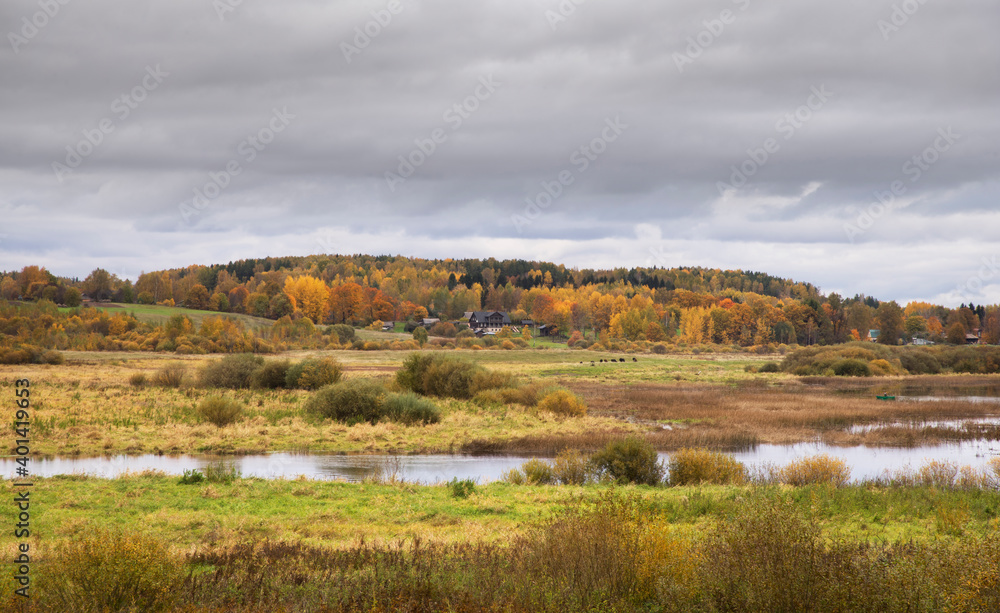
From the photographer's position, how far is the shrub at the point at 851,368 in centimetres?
7094

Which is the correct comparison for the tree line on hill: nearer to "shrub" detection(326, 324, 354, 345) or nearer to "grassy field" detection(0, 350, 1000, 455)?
"shrub" detection(326, 324, 354, 345)

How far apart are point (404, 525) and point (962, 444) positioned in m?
28.0

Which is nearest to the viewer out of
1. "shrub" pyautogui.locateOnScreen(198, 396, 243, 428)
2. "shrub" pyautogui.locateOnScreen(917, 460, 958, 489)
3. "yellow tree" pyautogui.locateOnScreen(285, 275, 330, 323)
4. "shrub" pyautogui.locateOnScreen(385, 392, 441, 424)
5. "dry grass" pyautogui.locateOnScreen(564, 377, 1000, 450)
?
"shrub" pyautogui.locateOnScreen(917, 460, 958, 489)

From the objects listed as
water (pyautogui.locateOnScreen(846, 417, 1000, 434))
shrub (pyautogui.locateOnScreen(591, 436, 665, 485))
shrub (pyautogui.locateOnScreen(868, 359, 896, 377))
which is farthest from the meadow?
shrub (pyautogui.locateOnScreen(868, 359, 896, 377))

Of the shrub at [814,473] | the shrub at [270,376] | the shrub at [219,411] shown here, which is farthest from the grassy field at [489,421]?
the shrub at [814,473]

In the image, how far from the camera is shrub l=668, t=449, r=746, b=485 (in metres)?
20.2

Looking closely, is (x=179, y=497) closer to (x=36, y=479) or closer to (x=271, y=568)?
(x=36, y=479)

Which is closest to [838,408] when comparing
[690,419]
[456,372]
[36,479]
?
[690,419]

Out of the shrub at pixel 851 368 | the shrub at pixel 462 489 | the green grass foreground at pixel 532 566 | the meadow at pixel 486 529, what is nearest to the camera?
the green grass foreground at pixel 532 566

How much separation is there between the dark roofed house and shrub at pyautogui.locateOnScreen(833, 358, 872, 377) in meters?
94.5

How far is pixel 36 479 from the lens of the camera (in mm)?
18094

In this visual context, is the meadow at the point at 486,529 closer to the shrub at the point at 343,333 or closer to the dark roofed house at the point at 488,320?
the shrub at the point at 343,333

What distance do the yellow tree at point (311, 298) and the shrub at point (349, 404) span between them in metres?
123

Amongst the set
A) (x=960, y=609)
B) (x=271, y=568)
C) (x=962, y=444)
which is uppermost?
(x=960, y=609)
